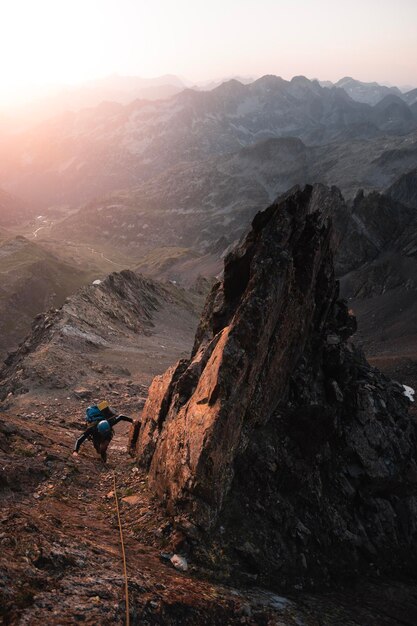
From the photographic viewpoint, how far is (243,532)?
13.0 metres

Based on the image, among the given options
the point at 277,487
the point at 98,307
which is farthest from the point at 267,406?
the point at 98,307

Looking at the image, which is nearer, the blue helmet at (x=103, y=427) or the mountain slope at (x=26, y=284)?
the blue helmet at (x=103, y=427)

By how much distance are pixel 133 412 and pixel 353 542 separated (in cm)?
1767

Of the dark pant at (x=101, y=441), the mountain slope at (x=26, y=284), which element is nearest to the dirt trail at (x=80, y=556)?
the dark pant at (x=101, y=441)

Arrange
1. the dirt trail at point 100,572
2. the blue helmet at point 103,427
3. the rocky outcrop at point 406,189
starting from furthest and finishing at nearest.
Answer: the rocky outcrop at point 406,189, the blue helmet at point 103,427, the dirt trail at point 100,572

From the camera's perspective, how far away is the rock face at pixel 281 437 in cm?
1309

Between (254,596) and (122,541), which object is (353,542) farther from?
(122,541)

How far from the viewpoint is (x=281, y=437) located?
16266 mm

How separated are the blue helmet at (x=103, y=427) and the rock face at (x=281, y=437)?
162 cm

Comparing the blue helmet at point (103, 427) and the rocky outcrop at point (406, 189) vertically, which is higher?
the rocky outcrop at point (406, 189)

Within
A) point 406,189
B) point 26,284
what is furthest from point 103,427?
point 406,189

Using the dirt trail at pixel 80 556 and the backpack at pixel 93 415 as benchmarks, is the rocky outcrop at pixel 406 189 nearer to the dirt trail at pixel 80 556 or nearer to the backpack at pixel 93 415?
the backpack at pixel 93 415

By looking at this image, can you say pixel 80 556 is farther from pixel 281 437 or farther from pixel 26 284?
pixel 26 284

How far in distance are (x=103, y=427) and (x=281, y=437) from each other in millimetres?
6915
